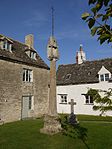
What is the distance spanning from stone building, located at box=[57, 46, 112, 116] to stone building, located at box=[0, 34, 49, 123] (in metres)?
2.99

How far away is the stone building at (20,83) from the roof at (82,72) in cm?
358

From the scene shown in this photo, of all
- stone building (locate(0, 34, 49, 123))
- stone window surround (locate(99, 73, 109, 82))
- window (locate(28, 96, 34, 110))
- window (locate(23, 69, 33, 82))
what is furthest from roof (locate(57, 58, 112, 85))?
window (locate(28, 96, 34, 110))

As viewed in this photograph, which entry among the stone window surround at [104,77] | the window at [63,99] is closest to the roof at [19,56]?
the window at [63,99]

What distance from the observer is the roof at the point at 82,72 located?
985 inches

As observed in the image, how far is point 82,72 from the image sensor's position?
27125 mm

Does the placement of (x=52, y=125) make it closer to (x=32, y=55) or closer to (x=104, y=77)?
(x=104, y=77)

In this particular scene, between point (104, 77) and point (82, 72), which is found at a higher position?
point (82, 72)

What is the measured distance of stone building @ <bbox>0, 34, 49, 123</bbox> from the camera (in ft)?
62.7

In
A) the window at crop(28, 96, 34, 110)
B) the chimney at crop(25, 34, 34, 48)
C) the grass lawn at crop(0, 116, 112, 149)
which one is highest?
the chimney at crop(25, 34, 34, 48)

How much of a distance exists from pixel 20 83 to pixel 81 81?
901 cm

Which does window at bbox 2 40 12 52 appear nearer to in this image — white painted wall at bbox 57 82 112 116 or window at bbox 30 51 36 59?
window at bbox 30 51 36 59

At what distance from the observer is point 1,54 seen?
1888 centimetres

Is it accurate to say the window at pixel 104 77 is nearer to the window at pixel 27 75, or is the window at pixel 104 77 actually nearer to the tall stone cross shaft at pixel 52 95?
the window at pixel 27 75

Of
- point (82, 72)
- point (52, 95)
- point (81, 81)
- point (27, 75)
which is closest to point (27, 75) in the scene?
point (27, 75)
